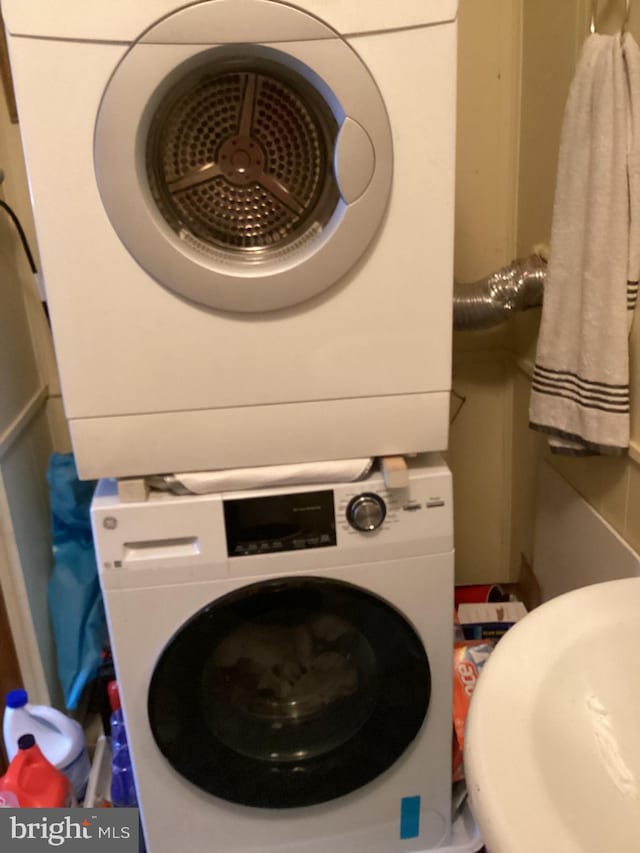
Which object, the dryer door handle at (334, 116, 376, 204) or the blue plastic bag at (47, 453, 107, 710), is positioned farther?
the blue plastic bag at (47, 453, 107, 710)

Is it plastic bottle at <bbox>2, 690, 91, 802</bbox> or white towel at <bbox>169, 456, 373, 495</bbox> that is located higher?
white towel at <bbox>169, 456, 373, 495</bbox>

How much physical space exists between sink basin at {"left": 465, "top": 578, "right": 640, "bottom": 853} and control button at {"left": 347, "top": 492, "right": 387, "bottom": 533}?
14.3 inches

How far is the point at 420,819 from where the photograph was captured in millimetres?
1273

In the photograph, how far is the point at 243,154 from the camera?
39.6 inches

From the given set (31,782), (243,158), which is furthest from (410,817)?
(243,158)

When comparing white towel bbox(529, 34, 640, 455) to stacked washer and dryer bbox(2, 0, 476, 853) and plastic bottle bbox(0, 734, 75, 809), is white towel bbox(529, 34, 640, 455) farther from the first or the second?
plastic bottle bbox(0, 734, 75, 809)

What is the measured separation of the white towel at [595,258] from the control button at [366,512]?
0.38m

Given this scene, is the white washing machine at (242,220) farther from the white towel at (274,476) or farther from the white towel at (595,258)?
the white towel at (595,258)

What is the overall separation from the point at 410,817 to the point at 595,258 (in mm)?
1031

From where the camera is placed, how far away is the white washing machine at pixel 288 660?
1.08 meters

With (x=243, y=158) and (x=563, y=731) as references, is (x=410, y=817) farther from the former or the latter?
(x=243, y=158)

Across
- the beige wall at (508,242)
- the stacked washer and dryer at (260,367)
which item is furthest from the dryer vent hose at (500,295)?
the stacked washer and dryer at (260,367)

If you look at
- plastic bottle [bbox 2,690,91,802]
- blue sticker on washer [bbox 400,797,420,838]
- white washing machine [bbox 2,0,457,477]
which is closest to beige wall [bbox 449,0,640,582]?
white washing machine [bbox 2,0,457,477]

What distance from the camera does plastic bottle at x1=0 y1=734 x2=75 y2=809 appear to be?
1208 mm
